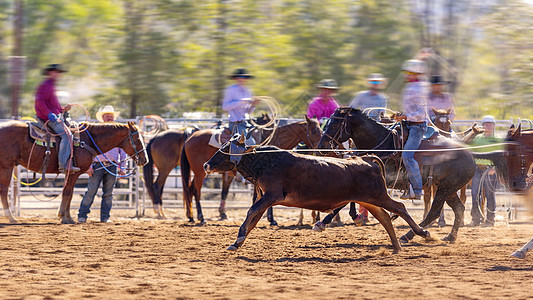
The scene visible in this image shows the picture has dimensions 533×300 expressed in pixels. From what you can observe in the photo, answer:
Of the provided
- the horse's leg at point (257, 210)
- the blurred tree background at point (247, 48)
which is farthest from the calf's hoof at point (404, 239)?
the blurred tree background at point (247, 48)

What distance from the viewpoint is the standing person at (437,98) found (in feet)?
36.2

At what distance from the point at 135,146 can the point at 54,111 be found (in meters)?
1.72

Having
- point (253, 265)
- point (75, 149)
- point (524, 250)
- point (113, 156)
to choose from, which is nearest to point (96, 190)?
point (113, 156)

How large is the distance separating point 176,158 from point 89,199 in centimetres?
210

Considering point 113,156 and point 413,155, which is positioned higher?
point 413,155

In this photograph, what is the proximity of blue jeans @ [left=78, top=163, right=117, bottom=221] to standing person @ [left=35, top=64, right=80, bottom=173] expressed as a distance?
110cm

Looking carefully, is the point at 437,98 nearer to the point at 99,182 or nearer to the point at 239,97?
the point at 239,97

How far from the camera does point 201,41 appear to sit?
20.5 meters

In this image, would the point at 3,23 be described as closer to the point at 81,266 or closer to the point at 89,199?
the point at 89,199

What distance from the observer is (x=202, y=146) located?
42.7 feet

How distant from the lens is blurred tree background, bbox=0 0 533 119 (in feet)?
66.6

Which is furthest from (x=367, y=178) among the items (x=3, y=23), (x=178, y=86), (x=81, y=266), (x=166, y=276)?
(x=3, y=23)

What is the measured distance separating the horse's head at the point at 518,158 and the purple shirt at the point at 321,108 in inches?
185

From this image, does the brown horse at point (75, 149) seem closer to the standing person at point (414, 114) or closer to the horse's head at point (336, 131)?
the horse's head at point (336, 131)
